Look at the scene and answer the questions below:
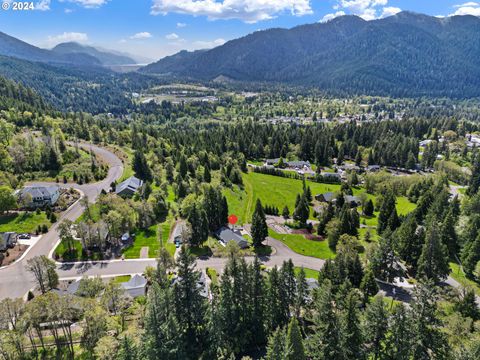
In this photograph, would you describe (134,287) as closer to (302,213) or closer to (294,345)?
(294,345)

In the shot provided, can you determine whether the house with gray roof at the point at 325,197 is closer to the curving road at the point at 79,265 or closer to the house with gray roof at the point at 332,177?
the house with gray roof at the point at 332,177

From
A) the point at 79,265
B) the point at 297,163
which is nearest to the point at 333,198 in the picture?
the point at 297,163

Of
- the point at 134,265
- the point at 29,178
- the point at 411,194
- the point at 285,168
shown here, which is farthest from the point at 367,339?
the point at 285,168

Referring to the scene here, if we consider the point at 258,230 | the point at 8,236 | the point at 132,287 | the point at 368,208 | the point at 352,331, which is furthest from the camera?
the point at 368,208

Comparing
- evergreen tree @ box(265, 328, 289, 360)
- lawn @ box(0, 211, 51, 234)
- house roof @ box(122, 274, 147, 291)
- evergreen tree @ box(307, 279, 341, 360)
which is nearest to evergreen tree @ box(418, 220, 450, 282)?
evergreen tree @ box(307, 279, 341, 360)

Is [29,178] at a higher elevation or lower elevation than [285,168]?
higher

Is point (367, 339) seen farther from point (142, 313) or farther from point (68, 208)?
point (68, 208)

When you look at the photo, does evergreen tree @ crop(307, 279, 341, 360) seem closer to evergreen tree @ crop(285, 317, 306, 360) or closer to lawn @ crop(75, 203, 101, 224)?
evergreen tree @ crop(285, 317, 306, 360)
